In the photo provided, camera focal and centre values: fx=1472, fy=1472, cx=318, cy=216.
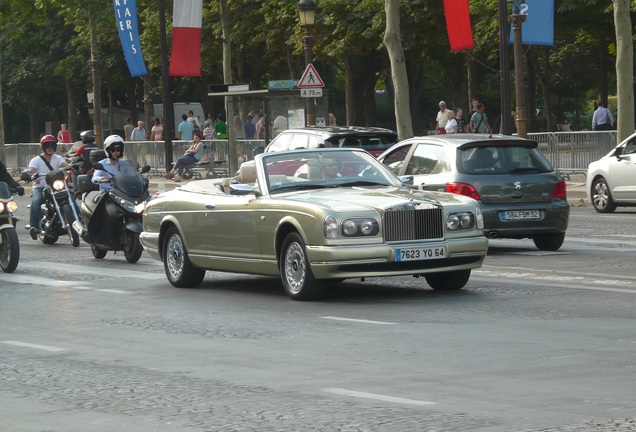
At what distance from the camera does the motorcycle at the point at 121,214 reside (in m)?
18.9

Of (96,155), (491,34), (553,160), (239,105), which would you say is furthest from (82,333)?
(491,34)

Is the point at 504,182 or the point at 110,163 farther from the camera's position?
the point at 110,163

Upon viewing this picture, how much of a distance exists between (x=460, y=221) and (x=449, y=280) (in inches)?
31.9

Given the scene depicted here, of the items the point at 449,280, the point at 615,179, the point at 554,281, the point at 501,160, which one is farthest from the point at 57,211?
the point at 615,179

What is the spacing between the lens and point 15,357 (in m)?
10.4

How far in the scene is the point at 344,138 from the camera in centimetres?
2583

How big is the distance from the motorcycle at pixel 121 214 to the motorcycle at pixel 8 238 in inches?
59.7

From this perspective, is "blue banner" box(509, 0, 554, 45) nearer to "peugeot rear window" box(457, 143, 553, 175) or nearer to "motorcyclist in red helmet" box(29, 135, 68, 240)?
"motorcyclist in red helmet" box(29, 135, 68, 240)

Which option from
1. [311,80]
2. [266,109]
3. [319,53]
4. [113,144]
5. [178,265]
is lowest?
[178,265]

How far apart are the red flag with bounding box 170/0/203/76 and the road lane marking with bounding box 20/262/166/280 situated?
21688mm

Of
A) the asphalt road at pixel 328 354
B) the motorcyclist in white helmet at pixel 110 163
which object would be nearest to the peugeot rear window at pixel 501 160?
the asphalt road at pixel 328 354

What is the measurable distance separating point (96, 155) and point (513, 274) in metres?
7.12

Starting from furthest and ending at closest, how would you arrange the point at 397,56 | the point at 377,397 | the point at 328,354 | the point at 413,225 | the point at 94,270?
1. the point at 397,56
2. the point at 94,270
3. the point at 413,225
4. the point at 328,354
5. the point at 377,397

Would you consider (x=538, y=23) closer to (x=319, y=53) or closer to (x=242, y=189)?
(x=242, y=189)
